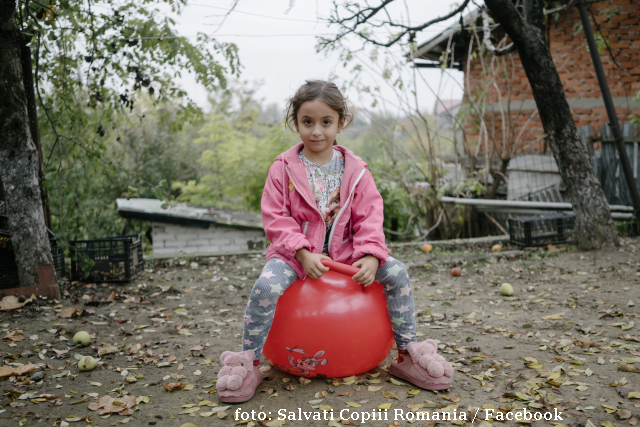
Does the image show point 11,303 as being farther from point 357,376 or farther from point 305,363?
point 357,376

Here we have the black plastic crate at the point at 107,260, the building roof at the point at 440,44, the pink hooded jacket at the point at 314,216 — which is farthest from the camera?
the building roof at the point at 440,44

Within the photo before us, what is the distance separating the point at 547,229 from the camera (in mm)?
6441

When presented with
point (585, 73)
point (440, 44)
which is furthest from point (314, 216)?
point (440, 44)

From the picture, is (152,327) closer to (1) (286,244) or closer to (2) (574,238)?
(1) (286,244)

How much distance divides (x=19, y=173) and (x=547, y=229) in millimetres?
6206

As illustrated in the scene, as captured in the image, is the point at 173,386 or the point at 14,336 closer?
the point at 173,386

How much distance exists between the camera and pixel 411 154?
867 centimetres

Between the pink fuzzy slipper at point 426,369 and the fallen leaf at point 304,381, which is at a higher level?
the pink fuzzy slipper at point 426,369

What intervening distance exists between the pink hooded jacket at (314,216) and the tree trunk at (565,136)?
3.95m

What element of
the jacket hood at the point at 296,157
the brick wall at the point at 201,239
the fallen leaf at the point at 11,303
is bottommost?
the fallen leaf at the point at 11,303

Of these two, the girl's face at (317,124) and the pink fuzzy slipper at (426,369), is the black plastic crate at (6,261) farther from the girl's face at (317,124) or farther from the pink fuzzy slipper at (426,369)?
the pink fuzzy slipper at (426,369)

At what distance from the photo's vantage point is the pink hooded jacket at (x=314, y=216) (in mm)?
2666

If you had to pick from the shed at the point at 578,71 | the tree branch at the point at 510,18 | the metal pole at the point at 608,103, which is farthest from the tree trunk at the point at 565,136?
the shed at the point at 578,71

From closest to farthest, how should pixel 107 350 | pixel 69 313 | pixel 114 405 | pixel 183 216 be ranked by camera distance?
pixel 114 405, pixel 107 350, pixel 69 313, pixel 183 216
